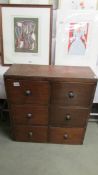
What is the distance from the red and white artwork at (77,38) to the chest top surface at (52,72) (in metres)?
0.26

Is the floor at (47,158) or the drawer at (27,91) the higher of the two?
the drawer at (27,91)

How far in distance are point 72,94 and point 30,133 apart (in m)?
0.64

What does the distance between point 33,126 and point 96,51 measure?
108 cm

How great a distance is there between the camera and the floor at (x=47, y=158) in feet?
5.24

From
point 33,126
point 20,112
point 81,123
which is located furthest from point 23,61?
point 81,123

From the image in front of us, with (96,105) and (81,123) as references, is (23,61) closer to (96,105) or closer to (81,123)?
(81,123)

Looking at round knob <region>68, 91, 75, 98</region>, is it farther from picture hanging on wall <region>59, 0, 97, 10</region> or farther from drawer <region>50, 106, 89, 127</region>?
picture hanging on wall <region>59, 0, 97, 10</region>

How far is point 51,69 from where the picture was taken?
1.79 m

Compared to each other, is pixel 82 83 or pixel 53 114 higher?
pixel 82 83

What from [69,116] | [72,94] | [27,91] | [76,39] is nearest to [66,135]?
[69,116]

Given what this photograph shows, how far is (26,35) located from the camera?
1.95 meters

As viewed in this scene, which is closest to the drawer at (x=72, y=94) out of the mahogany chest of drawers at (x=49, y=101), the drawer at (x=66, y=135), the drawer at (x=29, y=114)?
the mahogany chest of drawers at (x=49, y=101)

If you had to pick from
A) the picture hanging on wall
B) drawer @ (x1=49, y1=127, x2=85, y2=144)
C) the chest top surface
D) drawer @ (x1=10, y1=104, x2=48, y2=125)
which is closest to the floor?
drawer @ (x1=49, y1=127, x2=85, y2=144)

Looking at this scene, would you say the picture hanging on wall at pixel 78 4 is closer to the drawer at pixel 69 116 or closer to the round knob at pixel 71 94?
the round knob at pixel 71 94
